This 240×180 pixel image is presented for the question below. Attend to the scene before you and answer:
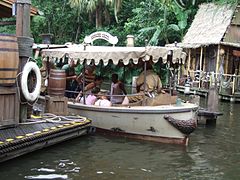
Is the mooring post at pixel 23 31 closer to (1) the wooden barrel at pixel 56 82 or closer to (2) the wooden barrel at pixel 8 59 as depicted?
(2) the wooden barrel at pixel 8 59

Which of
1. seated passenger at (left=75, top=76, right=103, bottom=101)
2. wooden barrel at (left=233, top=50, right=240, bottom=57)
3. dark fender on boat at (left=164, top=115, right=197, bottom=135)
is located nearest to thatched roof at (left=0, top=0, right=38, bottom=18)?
seated passenger at (left=75, top=76, right=103, bottom=101)

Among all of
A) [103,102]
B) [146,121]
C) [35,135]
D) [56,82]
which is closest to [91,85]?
[103,102]

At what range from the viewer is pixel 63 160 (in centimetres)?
925

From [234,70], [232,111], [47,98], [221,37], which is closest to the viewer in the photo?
[47,98]

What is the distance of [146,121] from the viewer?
11.0 m

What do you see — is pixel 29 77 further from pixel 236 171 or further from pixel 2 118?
pixel 236 171

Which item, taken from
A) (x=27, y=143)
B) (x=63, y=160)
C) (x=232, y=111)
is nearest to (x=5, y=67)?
(x=27, y=143)

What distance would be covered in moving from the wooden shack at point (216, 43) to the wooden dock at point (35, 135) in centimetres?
1340

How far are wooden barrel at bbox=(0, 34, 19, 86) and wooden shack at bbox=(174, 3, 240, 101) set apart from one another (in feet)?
50.6

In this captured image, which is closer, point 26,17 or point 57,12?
point 26,17

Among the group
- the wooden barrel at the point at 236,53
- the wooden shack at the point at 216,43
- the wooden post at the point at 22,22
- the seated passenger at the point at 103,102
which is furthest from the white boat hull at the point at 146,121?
the wooden barrel at the point at 236,53

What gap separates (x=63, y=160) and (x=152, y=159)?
2096 mm

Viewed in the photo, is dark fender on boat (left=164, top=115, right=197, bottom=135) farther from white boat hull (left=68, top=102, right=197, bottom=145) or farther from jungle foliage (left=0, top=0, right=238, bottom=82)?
jungle foliage (left=0, top=0, right=238, bottom=82)

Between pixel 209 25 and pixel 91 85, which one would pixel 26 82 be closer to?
pixel 91 85
